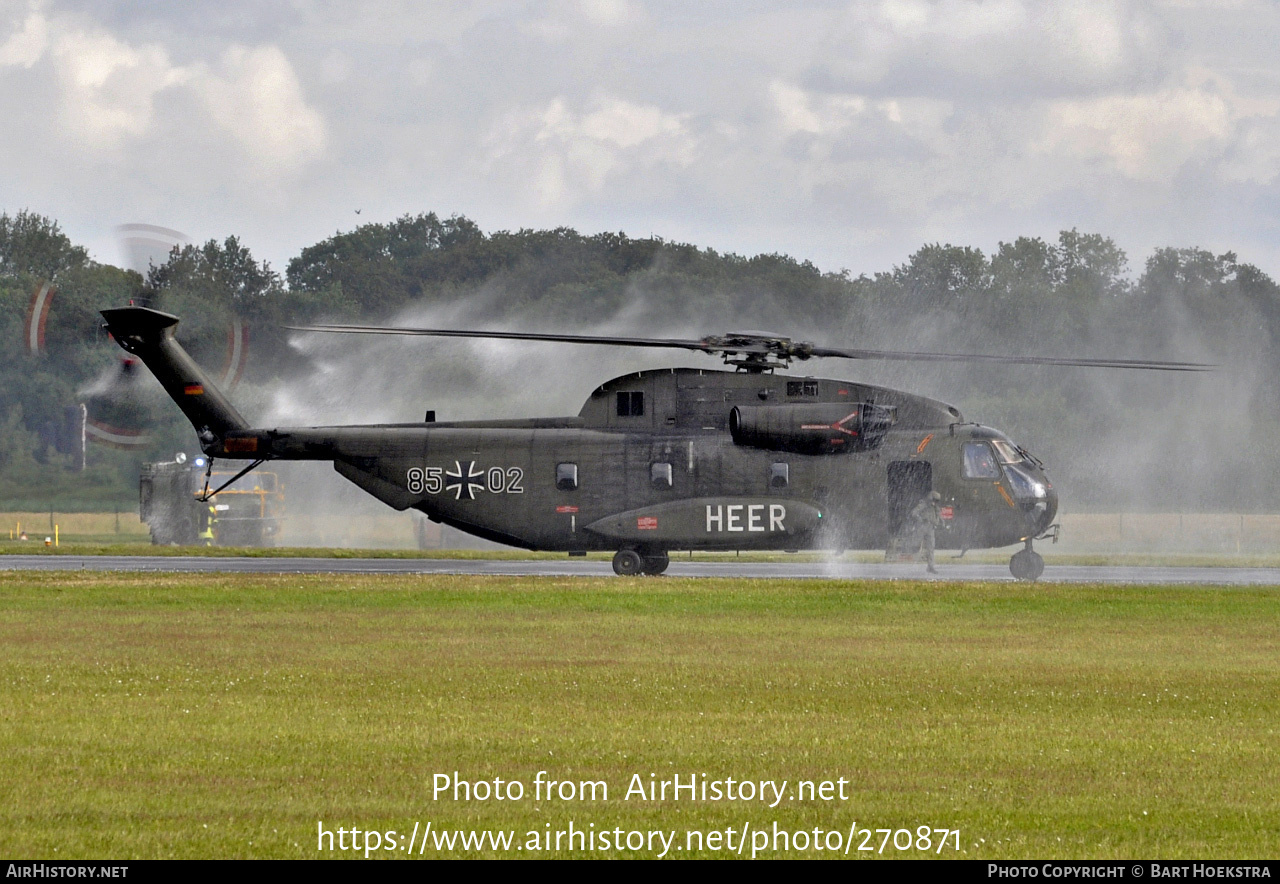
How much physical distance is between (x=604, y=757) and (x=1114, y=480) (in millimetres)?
59781

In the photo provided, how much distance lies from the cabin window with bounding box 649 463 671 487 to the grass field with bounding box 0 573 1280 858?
234 inches

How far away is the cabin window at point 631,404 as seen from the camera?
35.3 metres

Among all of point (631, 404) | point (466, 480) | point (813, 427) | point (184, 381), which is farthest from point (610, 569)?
point (184, 381)

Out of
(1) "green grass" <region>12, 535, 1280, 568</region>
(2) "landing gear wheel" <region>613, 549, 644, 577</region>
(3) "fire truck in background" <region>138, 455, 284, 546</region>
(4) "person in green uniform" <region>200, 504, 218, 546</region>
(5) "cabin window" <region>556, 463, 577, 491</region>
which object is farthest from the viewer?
(4) "person in green uniform" <region>200, 504, 218, 546</region>

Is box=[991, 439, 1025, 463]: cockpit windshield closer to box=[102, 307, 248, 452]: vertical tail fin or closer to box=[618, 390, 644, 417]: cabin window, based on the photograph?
box=[618, 390, 644, 417]: cabin window

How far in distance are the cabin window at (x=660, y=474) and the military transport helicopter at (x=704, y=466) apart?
0.03 meters

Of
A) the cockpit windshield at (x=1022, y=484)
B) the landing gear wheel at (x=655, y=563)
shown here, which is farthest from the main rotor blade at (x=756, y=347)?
the landing gear wheel at (x=655, y=563)

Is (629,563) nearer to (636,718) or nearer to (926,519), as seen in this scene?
(926,519)

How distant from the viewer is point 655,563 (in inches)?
1444

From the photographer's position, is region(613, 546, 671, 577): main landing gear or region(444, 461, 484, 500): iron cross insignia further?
region(613, 546, 671, 577): main landing gear

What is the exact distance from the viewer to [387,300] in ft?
381

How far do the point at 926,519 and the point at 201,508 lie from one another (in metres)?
33.2

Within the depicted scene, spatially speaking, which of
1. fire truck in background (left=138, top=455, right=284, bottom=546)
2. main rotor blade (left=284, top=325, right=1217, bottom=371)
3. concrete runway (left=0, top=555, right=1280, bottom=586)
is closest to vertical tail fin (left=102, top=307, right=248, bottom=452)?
concrete runway (left=0, top=555, right=1280, bottom=586)

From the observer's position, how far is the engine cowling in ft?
111
